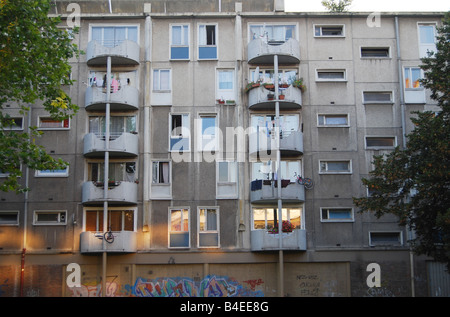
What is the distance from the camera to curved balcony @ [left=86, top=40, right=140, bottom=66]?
32719 mm

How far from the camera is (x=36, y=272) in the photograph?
1228 inches

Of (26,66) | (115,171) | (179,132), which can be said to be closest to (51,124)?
(115,171)

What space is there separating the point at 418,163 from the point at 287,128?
9509mm

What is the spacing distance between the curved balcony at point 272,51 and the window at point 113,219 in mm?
11201

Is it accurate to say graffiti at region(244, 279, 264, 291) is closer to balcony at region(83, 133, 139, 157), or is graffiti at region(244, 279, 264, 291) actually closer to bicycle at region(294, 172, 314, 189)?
bicycle at region(294, 172, 314, 189)

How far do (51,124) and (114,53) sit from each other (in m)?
5.49

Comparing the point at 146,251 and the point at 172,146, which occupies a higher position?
the point at 172,146

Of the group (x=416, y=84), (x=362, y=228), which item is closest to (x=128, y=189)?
(x=362, y=228)

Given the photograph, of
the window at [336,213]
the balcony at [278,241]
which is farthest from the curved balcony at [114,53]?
the window at [336,213]

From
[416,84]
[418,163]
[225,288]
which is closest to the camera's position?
[418,163]

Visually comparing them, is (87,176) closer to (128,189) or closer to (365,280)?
(128,189)

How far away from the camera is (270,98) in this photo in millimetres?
32125

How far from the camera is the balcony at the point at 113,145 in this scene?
104ft

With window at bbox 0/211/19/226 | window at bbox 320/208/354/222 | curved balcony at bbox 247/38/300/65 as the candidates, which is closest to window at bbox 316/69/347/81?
curved balcony at bbox 247/38/300/65
